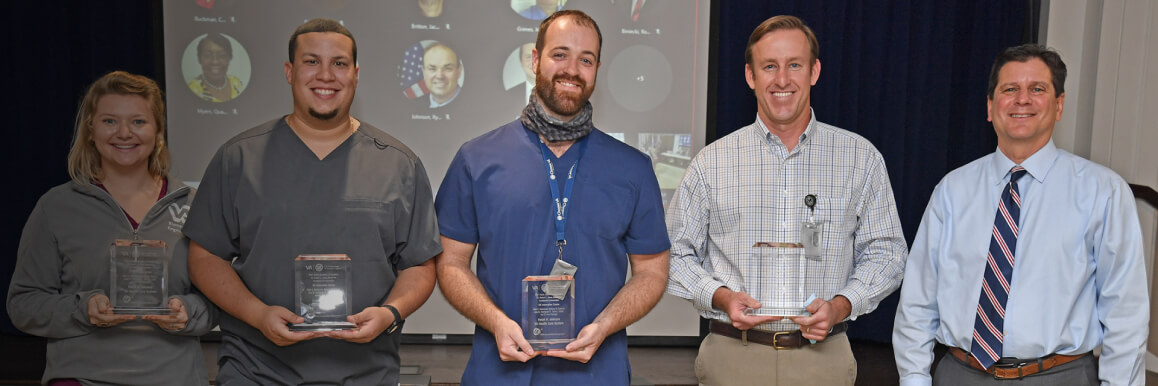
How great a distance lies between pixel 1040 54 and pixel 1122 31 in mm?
3042

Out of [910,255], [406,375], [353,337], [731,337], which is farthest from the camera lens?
[406,375]

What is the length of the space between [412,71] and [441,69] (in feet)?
0.66

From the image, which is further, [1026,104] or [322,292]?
[1026,104]

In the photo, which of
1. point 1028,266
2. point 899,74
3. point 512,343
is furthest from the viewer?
point 899,74

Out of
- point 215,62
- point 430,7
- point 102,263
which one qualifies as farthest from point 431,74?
point 102,263

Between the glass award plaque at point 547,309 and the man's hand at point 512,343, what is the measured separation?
0.08 ft

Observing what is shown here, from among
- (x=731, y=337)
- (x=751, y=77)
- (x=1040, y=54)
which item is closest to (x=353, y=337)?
(x=731, y=337)

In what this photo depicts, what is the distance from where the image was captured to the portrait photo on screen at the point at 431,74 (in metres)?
5.45

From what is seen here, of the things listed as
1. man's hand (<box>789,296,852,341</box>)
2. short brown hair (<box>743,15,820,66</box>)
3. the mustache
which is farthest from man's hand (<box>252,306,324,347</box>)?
short brown hair (<box>743,15,820,66</box>)

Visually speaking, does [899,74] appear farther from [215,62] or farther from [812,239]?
[215,62]

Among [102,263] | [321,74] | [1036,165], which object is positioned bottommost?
[102,263]

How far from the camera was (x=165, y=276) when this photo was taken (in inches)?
94.4

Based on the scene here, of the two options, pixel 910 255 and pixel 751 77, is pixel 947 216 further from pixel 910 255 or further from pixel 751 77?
pixel 751 77

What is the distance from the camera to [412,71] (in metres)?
5.46
